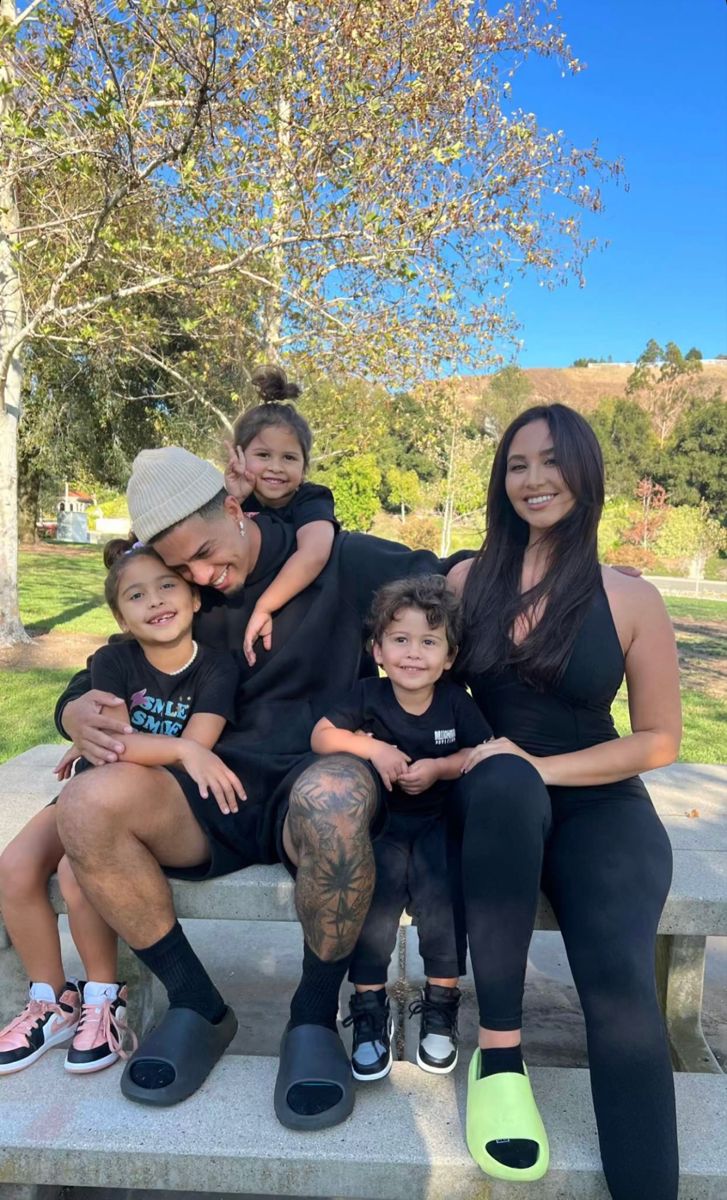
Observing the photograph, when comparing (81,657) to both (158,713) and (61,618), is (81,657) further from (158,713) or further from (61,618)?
(158,713)

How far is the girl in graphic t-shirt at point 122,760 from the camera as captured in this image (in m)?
2.07

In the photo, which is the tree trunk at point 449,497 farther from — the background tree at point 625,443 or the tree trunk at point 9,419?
the background tree at point 625,443

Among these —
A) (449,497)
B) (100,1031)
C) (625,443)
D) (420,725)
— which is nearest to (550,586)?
(420,725)

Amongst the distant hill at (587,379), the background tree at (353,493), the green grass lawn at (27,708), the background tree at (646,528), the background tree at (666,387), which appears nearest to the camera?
the green grass lawn at (27,708)

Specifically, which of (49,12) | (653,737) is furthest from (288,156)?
(653,737)

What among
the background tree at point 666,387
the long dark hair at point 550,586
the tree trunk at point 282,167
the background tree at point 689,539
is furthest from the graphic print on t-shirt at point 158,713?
the background tree at point 666,387

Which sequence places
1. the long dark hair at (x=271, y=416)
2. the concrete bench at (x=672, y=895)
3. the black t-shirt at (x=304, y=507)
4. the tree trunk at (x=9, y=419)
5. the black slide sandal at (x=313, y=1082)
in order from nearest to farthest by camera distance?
the black slide sandal at (x=313, y=1082) → the concrete bench at (x=672, y=895) → the black t-shirt at (x=304, y=507) → the long dark hair at (x=271, y=416) → the tree trunk at (x=9, y=419)

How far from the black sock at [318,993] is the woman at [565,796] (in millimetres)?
338

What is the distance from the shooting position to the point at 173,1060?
1.90 meters

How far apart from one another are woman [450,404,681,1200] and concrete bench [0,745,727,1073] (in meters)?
0.28

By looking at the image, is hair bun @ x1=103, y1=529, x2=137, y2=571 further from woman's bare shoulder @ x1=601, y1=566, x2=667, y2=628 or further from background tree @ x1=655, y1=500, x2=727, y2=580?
background tree @ x1=655, y1=500, x2=727, y2=580

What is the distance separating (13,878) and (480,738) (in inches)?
49.5

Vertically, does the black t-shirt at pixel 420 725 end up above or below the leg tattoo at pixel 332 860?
above

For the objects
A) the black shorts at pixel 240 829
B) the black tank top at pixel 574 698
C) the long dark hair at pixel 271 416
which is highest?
the long dark hair at pixel 271 416
